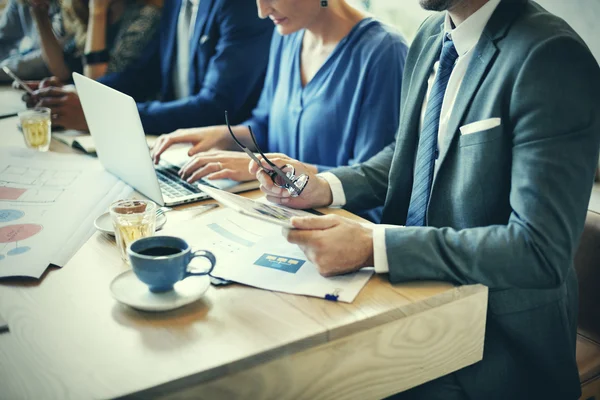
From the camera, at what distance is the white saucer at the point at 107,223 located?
45.4 inches

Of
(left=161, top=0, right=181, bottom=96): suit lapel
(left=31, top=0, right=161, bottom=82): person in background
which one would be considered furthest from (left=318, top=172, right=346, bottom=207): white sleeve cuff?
(left=31, top=0, right=161, bottom=82): person in background

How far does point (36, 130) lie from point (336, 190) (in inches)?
37.9

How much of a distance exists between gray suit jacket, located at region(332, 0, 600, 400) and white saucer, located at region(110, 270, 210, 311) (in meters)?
0.29

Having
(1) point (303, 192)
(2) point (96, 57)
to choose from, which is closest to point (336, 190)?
(1) point (303, 192)

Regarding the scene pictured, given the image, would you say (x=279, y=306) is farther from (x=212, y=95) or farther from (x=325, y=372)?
(x=212, y=95)

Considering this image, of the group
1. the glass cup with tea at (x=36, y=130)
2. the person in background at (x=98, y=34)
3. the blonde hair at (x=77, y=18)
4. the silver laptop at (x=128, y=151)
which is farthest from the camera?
the blonde hair at (x=77, y=18)

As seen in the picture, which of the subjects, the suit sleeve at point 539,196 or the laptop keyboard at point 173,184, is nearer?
the suit sleeve at point 539,196

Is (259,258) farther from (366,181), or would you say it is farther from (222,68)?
(222,68)

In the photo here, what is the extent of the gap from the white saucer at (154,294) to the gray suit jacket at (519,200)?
294 mm

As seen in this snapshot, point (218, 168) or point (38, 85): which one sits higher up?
point (218, 168)

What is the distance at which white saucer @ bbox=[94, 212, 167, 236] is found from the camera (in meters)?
1.15

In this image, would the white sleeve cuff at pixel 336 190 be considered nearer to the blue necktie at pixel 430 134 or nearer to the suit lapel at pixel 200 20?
the blue necktie at pixel 430 134

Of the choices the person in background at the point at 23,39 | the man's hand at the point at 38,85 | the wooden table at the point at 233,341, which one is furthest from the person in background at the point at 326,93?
the person in background at the point at 23,39

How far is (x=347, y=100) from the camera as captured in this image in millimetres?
1671
